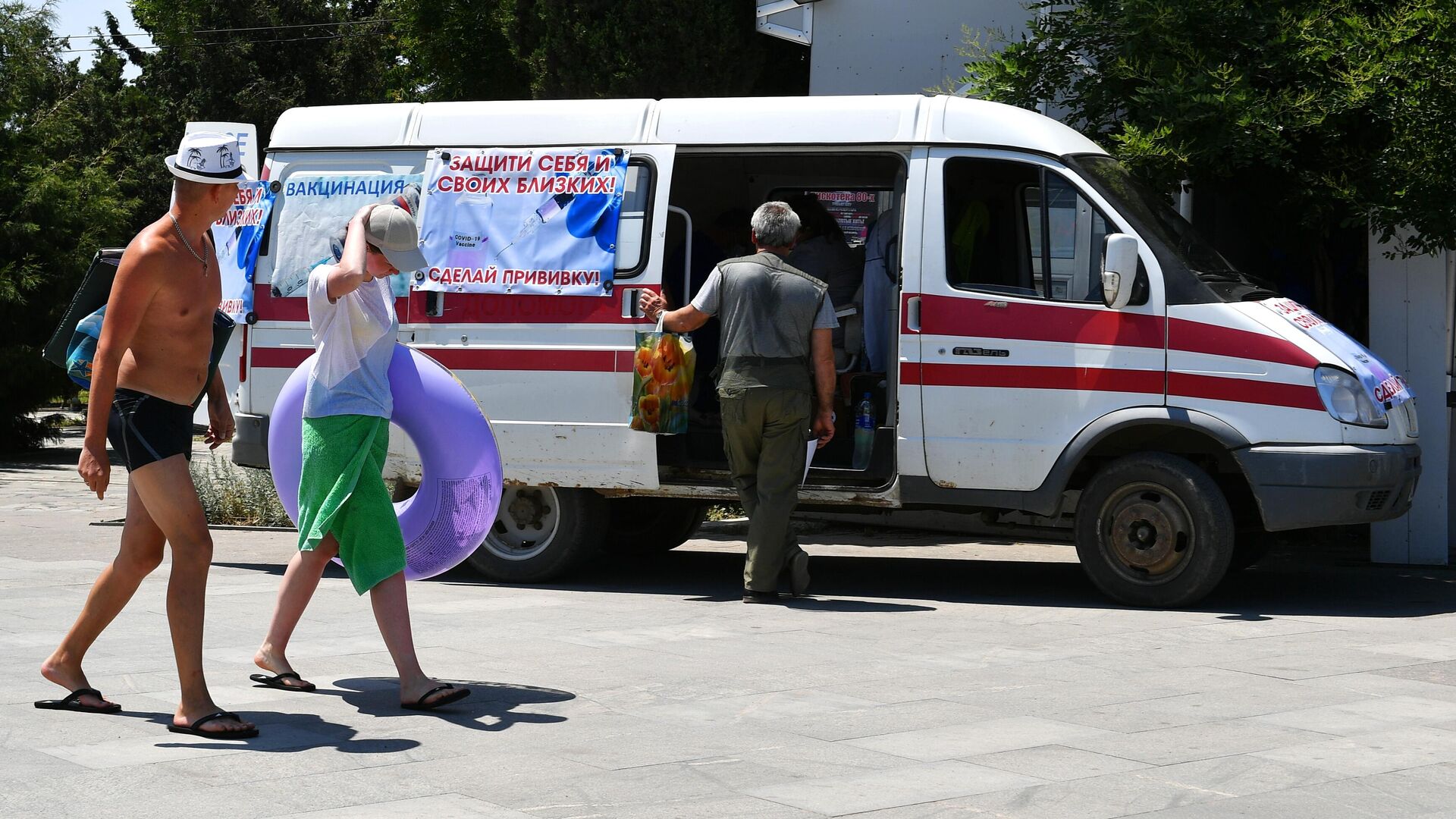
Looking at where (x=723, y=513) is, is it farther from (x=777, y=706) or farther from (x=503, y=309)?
(x=777, y=706)

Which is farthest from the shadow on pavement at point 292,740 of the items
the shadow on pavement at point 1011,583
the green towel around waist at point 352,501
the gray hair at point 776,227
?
the gray hair at point 776,227

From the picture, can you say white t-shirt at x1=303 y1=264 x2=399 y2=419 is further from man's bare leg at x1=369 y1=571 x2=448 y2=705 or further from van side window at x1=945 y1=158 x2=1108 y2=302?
van side window at x1=945 y1=158 x2=1108 y2=302

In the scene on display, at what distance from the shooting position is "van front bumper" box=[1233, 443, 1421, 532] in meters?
8.42

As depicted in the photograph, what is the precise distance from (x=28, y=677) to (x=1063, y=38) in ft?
24.4

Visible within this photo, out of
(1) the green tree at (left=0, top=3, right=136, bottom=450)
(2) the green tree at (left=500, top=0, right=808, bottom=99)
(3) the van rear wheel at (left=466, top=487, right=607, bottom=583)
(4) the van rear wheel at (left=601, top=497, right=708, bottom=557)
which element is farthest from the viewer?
(1) the green tree at (left=0, top=3, right=136, bottom=450)

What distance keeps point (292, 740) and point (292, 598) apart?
829 millimetres

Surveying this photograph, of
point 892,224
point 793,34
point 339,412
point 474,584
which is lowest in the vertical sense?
point 474,584

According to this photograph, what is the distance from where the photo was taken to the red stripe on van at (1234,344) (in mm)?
8445

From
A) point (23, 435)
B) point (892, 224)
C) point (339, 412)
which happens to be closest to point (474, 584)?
point (892, 224)

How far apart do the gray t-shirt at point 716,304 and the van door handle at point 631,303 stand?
1.57 feet

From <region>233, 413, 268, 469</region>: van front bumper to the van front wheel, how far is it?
15.1 feet

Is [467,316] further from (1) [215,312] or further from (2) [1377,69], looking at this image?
(2) [1377,69]

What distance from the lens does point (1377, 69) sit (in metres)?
9.77

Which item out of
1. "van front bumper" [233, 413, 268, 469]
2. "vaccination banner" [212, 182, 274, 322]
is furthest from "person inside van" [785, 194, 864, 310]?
"van front bumper" [233, 413, 268, 469]
